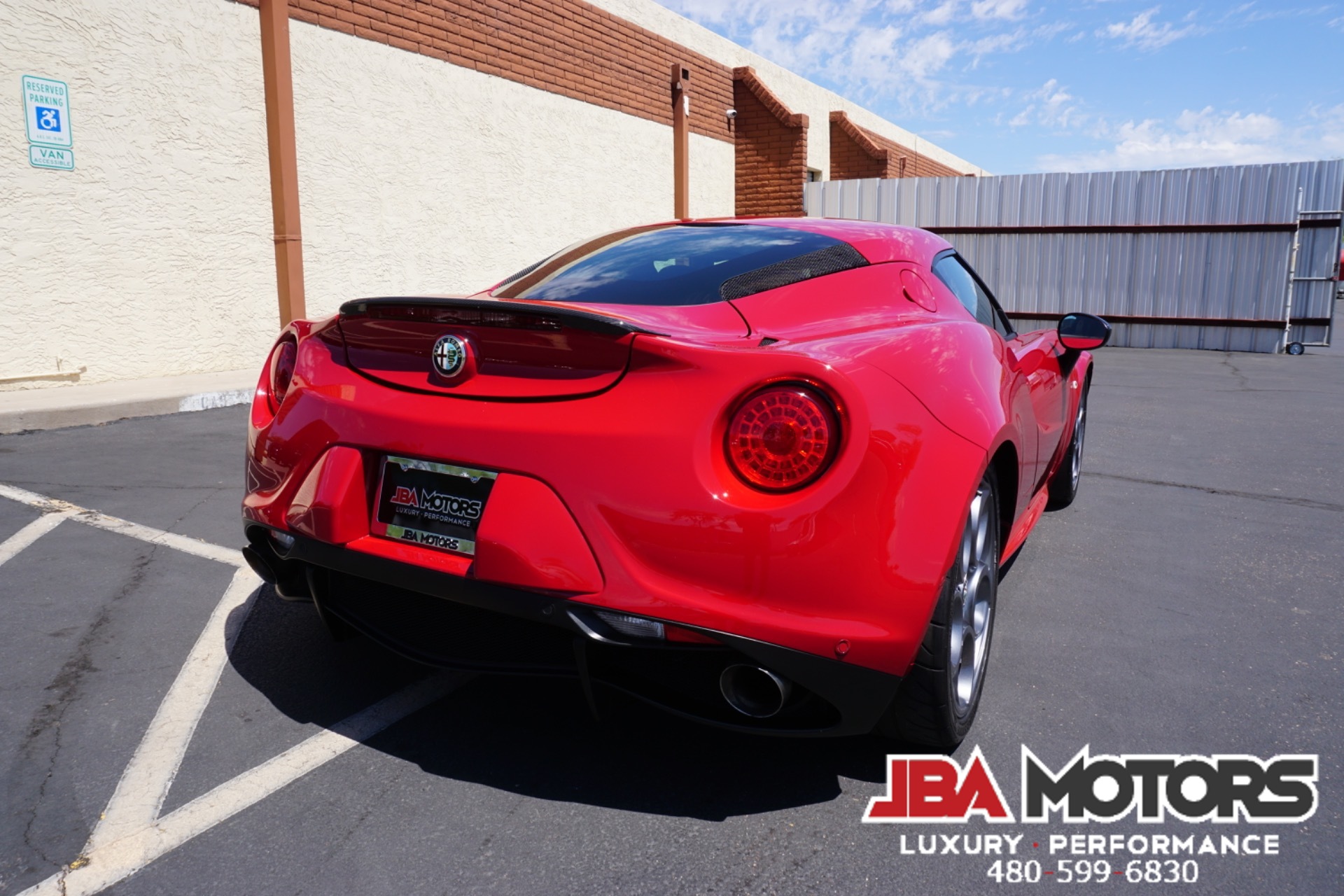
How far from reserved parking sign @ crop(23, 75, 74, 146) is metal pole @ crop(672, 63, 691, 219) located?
9060 millimetres

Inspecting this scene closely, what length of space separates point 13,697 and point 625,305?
78.3 inches

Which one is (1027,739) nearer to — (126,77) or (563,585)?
(563,585)

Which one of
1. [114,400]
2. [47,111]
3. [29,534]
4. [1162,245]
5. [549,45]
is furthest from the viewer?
[1162,245]

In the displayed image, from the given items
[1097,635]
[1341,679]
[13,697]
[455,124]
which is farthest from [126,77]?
[1341,679]

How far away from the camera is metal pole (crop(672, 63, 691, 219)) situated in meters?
15.3

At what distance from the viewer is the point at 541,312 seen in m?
2.12

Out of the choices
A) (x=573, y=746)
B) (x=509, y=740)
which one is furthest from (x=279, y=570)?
(x=573, y=746)

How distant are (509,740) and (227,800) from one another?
655 millimetres

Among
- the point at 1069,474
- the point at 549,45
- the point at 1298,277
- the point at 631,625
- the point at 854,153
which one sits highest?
the point at 549,45

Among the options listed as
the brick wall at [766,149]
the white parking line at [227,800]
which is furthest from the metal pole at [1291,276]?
the white parking line at [227,800]

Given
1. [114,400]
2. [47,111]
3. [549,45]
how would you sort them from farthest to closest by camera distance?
[549,45], [47,111], [114,400]

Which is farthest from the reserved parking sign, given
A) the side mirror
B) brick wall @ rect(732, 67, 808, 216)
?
brick wall @ rect(732, 67, 808, 216)

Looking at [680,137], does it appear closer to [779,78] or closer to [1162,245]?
[779,78]

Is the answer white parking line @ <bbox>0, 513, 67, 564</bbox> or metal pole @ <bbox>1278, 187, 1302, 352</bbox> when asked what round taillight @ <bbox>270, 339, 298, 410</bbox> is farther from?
metal pole @ <bbox>1278, 187, 1302, 352</bbox>
